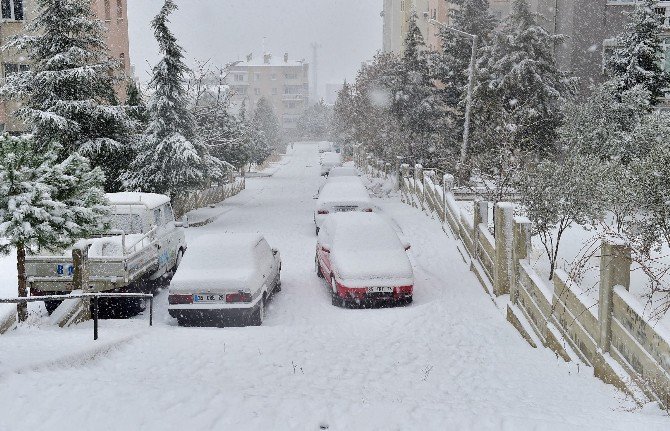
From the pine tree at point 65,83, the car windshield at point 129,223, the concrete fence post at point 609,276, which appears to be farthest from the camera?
the pine tree at point 65,83

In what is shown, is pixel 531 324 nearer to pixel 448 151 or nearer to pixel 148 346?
pixel 148 346

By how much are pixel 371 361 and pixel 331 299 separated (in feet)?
14.0

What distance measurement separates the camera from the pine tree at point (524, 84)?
28094 mm

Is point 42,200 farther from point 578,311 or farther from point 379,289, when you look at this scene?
point 578,311

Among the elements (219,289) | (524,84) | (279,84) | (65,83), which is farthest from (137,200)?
(279,84)

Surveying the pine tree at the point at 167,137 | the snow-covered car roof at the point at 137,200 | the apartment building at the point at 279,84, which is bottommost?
the snow-covered car roof at the point at 137,200

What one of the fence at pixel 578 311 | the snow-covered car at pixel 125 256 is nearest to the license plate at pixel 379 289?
the fence at pixel 578 311

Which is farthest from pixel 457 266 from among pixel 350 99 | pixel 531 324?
pixel 350 99

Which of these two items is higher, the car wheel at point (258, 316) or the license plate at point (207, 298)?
the license plate at point (207, 298)

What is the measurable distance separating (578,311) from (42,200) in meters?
8.56

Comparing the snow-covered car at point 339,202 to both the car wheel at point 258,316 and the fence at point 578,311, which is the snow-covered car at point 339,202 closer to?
the fence at point 578,311

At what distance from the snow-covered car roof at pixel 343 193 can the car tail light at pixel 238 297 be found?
360 inches

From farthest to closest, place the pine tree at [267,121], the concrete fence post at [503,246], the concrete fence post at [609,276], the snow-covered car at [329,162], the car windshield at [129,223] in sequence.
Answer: the pine tree at [267,121] → the snow-covered car at [329,162] → the car windshield at [129,223] → the concrete fence post at [503,246] → the concrete fence post at [609,276]

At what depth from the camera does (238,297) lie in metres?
11.1
